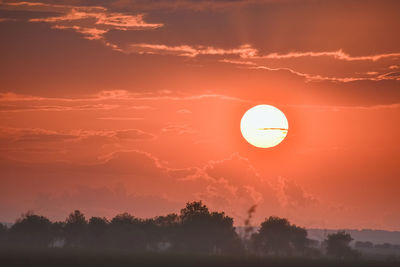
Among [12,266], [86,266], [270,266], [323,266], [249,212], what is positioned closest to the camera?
[12,266]

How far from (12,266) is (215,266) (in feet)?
111

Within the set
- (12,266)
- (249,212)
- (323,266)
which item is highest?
(249,212)

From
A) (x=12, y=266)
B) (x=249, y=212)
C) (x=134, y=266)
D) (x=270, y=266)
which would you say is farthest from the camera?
(x=249, y=212)

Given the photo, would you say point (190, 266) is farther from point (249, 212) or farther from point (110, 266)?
point (249, 212)

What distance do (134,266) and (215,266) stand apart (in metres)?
13.1

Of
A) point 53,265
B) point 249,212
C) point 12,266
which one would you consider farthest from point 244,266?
point 249,212

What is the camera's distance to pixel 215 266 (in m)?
105

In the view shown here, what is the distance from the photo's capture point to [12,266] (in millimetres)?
80938

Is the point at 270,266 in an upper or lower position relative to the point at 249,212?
lower

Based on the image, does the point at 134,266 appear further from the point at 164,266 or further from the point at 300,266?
the point at 300,266

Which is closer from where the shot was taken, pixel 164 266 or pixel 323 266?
pixel 164 266

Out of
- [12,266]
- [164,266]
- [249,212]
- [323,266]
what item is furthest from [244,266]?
[249,212]

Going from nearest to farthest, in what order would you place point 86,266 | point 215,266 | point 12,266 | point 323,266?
point 12,266
point 86,266
point 215,266
point 323,266

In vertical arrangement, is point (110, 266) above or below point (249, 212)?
below
